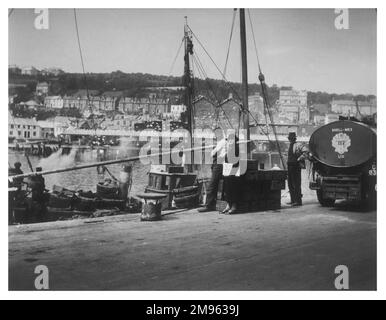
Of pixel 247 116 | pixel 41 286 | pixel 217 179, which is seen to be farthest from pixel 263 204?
pixel 41 286

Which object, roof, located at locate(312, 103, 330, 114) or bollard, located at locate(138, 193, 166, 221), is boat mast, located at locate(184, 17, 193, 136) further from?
roof, located at locate(312, 103, 330, 114)

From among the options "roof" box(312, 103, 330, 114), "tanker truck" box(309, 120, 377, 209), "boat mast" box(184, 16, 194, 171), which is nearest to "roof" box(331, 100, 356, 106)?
"roof" box(312, 103, 330, 114)

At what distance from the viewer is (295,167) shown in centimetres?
784

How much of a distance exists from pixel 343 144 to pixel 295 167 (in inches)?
40.0

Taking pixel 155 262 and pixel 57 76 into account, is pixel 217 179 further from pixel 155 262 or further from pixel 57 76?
pixel 57 76

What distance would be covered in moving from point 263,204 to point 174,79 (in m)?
2.93

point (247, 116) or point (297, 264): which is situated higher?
point (247, 116)

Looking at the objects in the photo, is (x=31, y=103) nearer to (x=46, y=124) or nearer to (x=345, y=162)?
(x=46, y=124)

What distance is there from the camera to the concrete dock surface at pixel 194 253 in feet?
17.0

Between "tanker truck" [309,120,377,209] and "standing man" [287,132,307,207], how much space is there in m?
0.21

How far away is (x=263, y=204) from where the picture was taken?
7598mm

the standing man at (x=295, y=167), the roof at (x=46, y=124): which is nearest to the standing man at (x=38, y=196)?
the roof at (x=46, y=124)

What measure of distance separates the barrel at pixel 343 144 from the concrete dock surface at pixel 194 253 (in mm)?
1327

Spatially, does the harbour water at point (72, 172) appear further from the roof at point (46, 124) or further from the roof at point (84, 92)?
the roof at point (84, 92)
